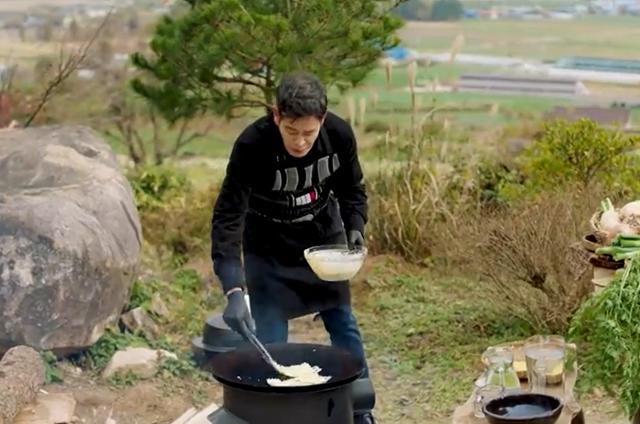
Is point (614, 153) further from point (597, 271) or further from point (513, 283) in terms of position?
point (597, 271)

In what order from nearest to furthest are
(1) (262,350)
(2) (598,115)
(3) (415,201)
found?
(1) (262,350), (3) (415,201), (2) (598,115)

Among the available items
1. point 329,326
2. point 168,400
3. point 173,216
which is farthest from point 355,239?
point 173,216

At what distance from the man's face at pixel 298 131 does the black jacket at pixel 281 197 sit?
11cm

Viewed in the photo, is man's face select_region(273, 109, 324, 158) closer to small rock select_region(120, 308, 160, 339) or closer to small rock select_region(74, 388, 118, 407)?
small rock select_region(74, 388, 118, 407)

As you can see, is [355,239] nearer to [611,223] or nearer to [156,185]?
[611,223]

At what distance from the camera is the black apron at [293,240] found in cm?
496

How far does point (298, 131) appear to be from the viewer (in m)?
4.59

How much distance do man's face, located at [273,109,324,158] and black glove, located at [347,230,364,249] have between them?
0.44 m

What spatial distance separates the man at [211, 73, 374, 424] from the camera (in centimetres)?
464

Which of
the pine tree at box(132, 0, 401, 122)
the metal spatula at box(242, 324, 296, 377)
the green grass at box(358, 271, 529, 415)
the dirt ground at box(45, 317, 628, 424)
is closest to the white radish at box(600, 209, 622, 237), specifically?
the dirt ground at box(45, 317, 628, 424)

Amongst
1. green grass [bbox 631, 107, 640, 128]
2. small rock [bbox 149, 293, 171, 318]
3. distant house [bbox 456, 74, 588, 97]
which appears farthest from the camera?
distant house [bbox 456, 74, 588, 97]

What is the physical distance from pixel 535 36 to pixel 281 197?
573 centimetres

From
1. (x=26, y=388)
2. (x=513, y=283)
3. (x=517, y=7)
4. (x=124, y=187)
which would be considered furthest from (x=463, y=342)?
(x=517, y=7)

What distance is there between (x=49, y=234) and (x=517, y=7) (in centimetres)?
542
